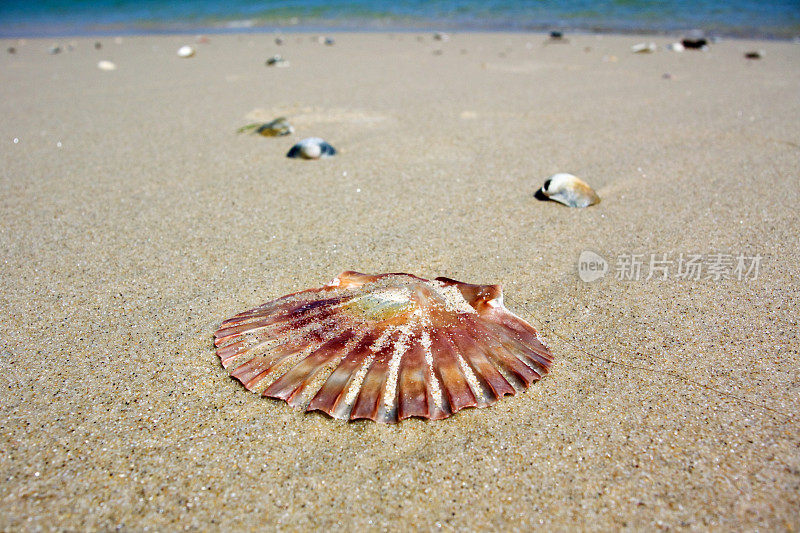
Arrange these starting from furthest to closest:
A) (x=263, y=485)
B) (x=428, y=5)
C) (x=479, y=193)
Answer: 1. (x=428, y=5)
2. (x=479, y=193)
3. (x=263, y=485)

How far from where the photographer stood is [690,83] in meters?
6.46

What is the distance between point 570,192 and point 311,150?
1.91 meters

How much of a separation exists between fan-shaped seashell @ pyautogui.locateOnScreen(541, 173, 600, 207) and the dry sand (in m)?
0.08

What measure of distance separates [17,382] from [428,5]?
17.2 meters

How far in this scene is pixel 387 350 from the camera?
74.0 inches

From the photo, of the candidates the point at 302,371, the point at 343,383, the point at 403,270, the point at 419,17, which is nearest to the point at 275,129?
the point at 403,270

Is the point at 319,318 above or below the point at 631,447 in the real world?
above

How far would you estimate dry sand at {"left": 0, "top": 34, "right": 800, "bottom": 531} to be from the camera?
1.51 meters

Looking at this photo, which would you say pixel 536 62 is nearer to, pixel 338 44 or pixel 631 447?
pixel 338 44

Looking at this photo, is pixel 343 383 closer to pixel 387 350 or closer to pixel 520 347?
pixel 387 350

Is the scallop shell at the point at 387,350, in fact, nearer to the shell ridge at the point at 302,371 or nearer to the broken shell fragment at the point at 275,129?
the shell ridge at the point at 302,371

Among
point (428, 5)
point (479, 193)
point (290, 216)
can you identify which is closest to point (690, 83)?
point (479, 193)

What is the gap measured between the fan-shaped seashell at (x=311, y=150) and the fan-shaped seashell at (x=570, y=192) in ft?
5.55

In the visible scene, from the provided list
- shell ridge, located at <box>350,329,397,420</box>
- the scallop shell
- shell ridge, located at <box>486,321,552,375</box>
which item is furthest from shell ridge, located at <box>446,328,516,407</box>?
shell ridge, located at <box>350,329,397,420</box>
